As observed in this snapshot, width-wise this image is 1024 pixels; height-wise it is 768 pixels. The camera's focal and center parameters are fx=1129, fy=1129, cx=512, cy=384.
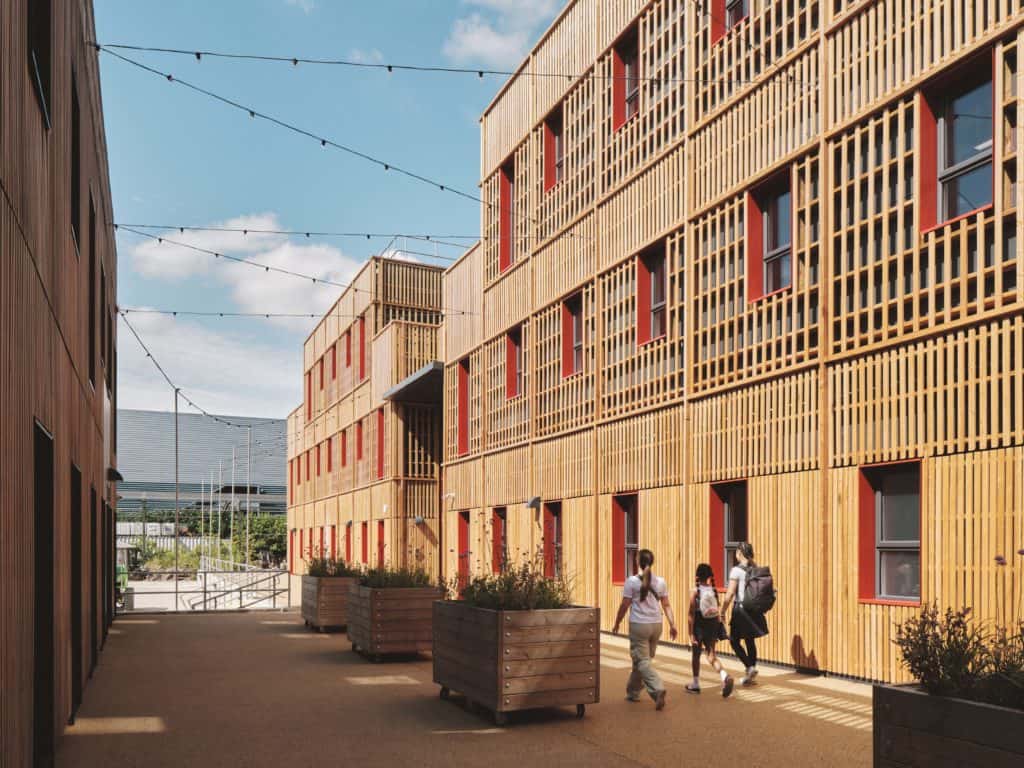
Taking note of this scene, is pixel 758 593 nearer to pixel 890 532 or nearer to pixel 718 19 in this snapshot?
pixel 890 532

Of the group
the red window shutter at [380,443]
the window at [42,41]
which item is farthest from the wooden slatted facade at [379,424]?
the window at [42,41]

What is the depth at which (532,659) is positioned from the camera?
31.9ft

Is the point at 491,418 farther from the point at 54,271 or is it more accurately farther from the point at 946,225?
the point at 54,271

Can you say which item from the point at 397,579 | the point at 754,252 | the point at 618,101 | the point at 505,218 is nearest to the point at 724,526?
the point at 754,252

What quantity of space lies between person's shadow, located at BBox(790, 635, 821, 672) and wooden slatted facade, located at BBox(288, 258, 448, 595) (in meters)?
14.8

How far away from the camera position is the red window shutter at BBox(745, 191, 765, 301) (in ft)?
47.2

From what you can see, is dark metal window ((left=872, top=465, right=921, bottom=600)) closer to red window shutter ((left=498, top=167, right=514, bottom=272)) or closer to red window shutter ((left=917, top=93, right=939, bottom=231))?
red window shutter ((left=917, top=93, right=939, bottom=231))

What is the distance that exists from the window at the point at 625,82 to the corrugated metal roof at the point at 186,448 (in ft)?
218

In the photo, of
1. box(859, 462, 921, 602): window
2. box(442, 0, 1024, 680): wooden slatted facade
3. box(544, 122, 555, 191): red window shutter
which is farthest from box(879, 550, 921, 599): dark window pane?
box(544, 122, 555, 191): red window shutter

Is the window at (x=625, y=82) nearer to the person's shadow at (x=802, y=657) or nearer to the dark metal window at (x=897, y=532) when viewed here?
the dark metal window at (x=897, y=532)

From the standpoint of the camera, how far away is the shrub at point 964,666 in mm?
5250

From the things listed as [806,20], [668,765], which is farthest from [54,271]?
[806,20]

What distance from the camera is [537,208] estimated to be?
22266mm

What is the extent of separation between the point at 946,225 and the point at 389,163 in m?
7.23
